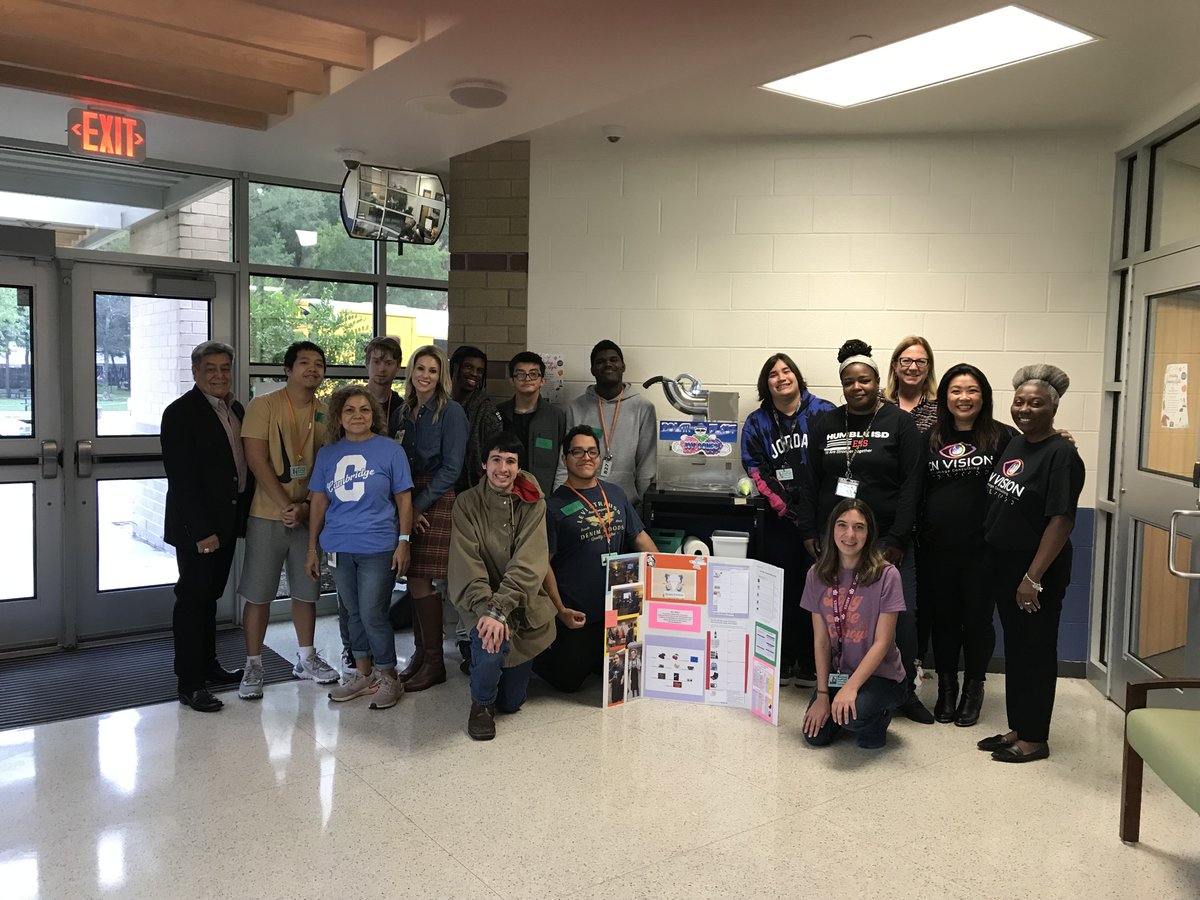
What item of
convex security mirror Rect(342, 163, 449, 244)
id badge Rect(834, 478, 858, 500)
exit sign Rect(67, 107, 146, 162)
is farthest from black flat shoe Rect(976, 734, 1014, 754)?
exit sign Rect(67, 107, 146, 162)

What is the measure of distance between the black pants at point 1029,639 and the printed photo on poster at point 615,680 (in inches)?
62.0

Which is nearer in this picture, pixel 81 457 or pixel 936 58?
pixel 936 58

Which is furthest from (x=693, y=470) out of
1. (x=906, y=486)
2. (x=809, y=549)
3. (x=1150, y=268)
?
(x=1150, y=268)

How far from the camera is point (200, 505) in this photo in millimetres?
3887

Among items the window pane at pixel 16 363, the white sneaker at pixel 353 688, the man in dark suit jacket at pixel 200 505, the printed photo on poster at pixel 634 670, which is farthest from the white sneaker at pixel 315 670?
the window pane at pixel 16 363

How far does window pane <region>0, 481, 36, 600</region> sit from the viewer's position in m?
4.73

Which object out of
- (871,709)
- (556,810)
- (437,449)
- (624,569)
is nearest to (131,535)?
(437,449)

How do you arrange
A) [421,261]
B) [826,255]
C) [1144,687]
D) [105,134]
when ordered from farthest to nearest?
1. [421,261]
2. [826,255]
3. [105,134]
4. [1144,687]

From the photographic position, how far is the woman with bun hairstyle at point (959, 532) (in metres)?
3.82

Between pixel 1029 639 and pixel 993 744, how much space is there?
20.6 inches

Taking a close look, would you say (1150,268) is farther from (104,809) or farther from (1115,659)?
(104,809)

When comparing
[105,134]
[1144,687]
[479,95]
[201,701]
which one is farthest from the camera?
[105,134]

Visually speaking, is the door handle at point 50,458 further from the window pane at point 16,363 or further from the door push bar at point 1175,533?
the door push bar at point 1175,533

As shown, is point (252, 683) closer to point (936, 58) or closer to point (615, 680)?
point (615, 680)
